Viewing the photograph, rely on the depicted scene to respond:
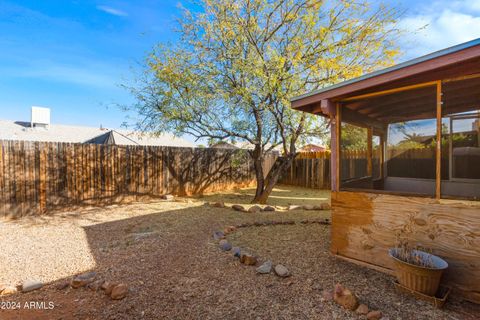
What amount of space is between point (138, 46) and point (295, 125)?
5.13m

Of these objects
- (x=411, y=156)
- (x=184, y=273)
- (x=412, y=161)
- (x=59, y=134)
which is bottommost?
(x=184, y=273)

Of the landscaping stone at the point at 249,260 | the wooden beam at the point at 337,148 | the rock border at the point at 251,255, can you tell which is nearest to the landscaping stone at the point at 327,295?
the rock border at the point at 251,255

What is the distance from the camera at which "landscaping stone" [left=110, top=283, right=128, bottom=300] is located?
2432 millimetres

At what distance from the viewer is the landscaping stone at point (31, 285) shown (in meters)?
2.62

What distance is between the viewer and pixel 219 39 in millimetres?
6230

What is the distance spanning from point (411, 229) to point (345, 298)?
1201mm

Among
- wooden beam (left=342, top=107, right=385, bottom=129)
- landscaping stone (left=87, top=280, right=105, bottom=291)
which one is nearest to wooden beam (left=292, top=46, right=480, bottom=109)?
wooden beam (left=342, top=107, right=385, bottom=129)

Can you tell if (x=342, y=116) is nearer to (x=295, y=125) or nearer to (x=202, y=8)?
(x=295, y=125)

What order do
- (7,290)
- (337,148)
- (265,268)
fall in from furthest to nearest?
(337,148), (265,268), (7,290)

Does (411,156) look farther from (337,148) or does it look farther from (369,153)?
(337,148)

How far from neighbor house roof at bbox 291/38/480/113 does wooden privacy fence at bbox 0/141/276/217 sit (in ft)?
20.4

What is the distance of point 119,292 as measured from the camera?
2451 mm

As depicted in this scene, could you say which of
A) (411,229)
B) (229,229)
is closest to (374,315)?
(411,229)

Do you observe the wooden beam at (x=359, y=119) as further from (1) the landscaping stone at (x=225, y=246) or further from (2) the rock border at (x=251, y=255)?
(1) the landscaping stone at (x=225, y=246)
